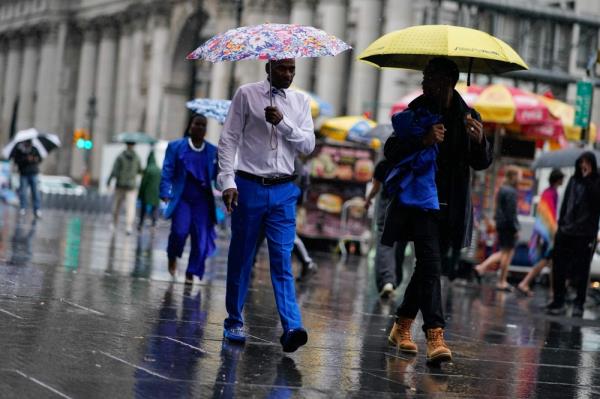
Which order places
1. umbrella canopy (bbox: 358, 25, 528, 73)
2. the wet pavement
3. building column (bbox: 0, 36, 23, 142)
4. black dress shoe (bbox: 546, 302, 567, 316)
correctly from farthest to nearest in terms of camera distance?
1. building column (bbox: 0, 36, 23, 142)
2. black dress shoe (bbox: 546, 302, 567, 316)
3. umbrella canopy (bbox: 358, 25, 528, 73)
4. the wet pavement

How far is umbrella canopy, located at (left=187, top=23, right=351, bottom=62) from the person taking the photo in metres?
8.77

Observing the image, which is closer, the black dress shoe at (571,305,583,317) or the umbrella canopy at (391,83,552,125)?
the black dress shoe at (571,305,583,317)

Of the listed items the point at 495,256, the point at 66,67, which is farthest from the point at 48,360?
the point at 66,67

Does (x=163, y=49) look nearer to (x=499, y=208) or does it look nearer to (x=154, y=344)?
(x=499, y=208)

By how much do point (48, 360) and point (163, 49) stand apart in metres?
63.8

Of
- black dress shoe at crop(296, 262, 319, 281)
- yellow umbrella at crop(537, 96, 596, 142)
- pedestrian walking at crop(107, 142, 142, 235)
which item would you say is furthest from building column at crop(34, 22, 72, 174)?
black dress shoe at crop(296, 262, 319, 281)

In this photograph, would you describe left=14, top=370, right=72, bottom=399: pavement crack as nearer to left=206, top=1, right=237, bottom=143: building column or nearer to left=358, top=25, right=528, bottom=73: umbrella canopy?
left=358, top=25, right=528, bottom=73: umbrella canopy

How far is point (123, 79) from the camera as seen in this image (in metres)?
77.6

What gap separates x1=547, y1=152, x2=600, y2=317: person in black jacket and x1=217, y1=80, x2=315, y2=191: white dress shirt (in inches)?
316

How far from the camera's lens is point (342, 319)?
12.2 metres

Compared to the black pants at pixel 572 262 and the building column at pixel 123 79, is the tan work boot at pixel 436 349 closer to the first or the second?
the black pants at pixel 572 262

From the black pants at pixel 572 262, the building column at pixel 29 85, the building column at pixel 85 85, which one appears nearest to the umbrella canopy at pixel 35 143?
the black pants at pixel 572 262

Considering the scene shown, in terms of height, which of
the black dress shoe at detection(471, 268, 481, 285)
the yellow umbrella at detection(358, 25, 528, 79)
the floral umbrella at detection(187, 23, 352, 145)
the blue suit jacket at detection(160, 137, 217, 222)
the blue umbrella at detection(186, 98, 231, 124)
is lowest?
the black dress shoe at detection(471, 268, 481, 285)

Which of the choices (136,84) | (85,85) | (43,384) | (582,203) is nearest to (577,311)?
(582,203)
